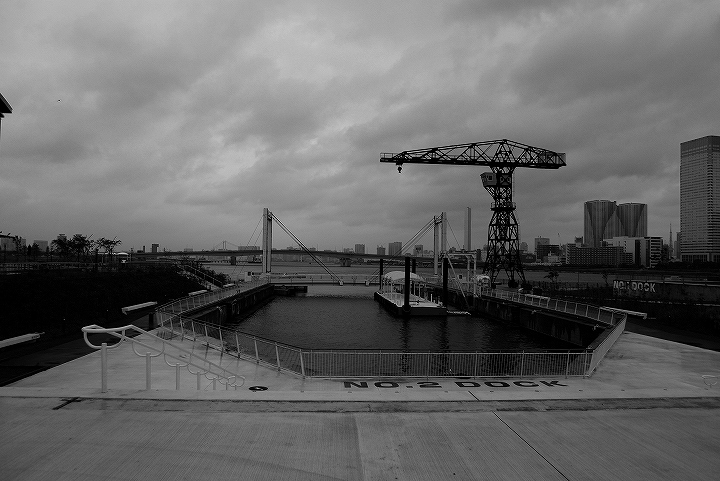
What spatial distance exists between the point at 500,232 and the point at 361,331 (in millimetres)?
31379

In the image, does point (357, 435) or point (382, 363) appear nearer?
point (357, 435)

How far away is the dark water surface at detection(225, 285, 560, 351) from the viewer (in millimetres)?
31969

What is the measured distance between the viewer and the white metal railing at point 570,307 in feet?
87.8

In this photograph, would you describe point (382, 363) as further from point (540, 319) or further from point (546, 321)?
point (540, 319)

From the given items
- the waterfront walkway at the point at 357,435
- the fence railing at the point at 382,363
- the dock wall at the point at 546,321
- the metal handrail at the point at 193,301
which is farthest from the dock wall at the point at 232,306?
the dock wall at the point at 546,321

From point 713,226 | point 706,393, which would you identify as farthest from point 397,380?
point 713,226

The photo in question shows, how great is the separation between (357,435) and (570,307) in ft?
106

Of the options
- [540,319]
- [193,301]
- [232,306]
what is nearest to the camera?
[193,301]

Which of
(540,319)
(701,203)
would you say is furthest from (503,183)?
(701,203)

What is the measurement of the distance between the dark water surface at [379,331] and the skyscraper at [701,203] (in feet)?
465

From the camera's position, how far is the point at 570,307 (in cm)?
3469

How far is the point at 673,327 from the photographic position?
2716 centimetres

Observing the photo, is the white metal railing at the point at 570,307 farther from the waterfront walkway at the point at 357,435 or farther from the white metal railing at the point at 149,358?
the white metal railing at the point at 149,358

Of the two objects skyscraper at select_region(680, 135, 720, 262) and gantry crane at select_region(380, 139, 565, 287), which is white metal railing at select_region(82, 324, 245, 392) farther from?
skyscraper at select_region(680, 135, 720, 262)
